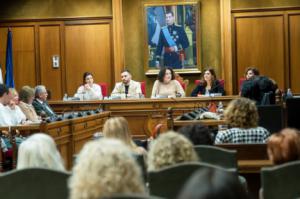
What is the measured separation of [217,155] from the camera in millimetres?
3998

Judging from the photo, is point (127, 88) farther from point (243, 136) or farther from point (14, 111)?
point (243, 136)

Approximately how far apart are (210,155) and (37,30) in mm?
10835

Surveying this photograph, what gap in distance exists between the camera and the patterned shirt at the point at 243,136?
536cm

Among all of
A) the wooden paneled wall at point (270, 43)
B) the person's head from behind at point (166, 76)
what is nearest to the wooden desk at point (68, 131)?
the person's head from behind at point (166, 76)

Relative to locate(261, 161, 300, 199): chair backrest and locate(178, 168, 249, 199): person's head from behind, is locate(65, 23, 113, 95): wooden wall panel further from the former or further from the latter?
locate(178, 168, 249, 199): person's head from behind

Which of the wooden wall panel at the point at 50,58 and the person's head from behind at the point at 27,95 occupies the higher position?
the wooden wall panel at the point at 50,58

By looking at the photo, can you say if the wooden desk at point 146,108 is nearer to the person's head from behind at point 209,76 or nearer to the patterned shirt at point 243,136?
the person's head from behind at point 209,76

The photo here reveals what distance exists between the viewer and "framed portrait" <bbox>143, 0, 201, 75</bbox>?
1378cm

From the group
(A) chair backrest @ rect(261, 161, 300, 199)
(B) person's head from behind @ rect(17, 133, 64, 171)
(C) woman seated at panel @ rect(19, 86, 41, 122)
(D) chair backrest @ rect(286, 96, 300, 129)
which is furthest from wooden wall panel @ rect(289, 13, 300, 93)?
(B) person's head from behind @ rect(17, 133, 64, 171)

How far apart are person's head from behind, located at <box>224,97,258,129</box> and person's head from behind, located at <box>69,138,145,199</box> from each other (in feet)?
10.5

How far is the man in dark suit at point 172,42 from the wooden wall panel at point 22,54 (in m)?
3.00

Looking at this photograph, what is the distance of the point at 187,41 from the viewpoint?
1385cm

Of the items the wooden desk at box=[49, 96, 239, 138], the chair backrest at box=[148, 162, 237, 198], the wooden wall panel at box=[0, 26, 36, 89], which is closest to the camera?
the chair backrest at box=[148, 162, 237, 198]

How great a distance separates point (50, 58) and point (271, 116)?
7564mm
